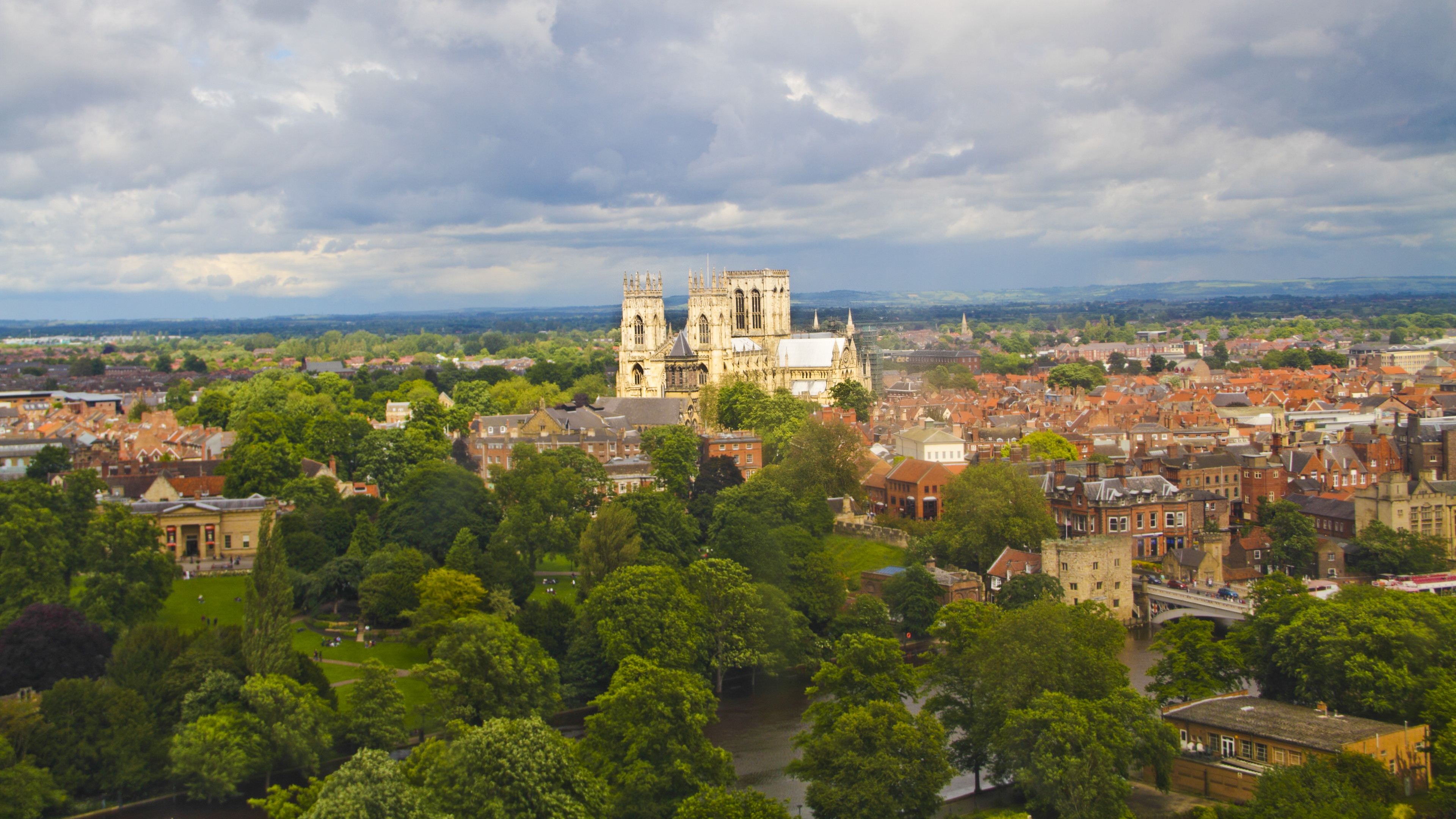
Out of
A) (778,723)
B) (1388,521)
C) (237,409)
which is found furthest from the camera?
(237,409)

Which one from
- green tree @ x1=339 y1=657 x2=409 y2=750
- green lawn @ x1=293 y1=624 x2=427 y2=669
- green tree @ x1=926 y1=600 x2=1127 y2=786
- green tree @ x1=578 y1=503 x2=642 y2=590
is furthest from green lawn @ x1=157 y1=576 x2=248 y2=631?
green tree @ x1=926 y1=600 x2=1127 y2=786

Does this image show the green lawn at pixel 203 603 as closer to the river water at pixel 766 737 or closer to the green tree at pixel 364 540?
the green tree at pixel 364 540

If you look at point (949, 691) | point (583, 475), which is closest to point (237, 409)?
point (583, 475)

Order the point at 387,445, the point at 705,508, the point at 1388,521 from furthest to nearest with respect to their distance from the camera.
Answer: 1. the point at 387,445
2. the point at 705,508
3. the point at 1388,521

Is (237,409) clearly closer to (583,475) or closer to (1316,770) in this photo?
(583,475)

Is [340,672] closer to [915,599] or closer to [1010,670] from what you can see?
[915,599]

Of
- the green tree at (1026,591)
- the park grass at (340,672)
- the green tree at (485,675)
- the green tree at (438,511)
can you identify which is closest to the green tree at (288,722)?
the green tree at (485,675)

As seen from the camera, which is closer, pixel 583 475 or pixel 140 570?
pixel 140 570
